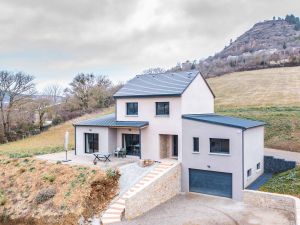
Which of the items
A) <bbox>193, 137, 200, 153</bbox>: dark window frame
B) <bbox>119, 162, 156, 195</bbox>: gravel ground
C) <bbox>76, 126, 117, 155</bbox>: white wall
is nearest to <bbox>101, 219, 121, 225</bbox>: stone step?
<bbox>119, 162, 156, 195</bbox>: gravel ground

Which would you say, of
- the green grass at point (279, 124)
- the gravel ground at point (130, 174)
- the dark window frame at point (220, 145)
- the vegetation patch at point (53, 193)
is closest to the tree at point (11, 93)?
the vegetation patch at point (53, 193)

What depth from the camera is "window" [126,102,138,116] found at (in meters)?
24.4

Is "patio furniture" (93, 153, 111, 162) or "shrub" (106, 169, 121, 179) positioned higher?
"patio furniture" (93, 153, 111, 162)

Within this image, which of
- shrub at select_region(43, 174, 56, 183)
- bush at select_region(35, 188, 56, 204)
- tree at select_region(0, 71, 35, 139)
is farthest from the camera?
tree at select_region(0, 71, 35, 139)

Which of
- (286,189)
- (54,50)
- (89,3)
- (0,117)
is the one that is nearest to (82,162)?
(89,3)

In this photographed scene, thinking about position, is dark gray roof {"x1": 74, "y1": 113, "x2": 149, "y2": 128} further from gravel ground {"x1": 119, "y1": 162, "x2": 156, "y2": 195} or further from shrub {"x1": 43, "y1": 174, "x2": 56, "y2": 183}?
shrub {"x1": 43, "y1": 174, "x2": 56, "y2": 183}

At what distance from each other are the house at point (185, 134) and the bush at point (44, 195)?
21.3 feet

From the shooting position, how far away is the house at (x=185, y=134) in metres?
19.7

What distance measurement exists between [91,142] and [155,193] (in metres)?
9.70

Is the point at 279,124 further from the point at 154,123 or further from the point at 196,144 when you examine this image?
the point at 154,123

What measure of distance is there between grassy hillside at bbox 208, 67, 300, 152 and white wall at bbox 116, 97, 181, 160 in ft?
41.5

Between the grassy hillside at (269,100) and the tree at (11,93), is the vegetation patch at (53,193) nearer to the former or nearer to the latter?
the grassy hillside at (269,100)

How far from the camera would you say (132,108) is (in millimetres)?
24688

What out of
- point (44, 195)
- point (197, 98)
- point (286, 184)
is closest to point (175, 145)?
point (197, 98)
